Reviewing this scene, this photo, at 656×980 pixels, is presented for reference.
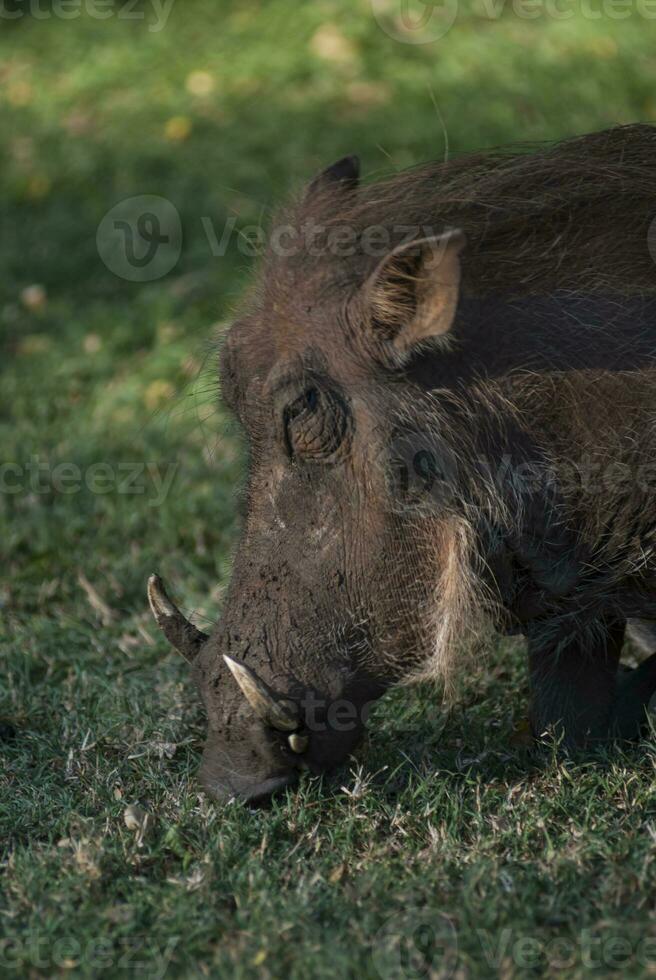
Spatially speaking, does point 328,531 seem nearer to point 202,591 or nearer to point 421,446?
point 421,446

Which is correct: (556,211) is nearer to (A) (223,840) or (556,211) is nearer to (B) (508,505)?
(B) (508,505)

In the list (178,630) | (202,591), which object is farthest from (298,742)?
(202,591)

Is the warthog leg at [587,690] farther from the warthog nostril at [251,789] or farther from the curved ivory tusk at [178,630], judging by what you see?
the curved ivory tusk at [178,630]

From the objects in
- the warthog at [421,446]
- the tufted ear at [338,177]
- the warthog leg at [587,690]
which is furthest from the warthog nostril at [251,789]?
the tufted ear at [338,177]

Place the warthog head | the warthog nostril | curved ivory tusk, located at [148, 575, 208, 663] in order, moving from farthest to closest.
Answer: curved ivory tusk, located at [148, 575, 208, 663], the warthog nostril, the warthog head

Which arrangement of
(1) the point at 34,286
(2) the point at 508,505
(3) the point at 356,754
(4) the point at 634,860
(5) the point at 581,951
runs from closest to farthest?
(5) the point at 581,951, (4) the point at 634,860, (2) the point at 508,505, (3) the point at 356,754, (1) the point at 34,286

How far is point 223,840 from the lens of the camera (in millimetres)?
2912

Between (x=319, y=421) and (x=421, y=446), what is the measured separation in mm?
232

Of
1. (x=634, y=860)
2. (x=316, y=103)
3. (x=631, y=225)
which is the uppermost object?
(x=316, y=103)

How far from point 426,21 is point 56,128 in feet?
7.78

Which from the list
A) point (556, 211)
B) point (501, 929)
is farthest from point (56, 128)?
point (501, 929)

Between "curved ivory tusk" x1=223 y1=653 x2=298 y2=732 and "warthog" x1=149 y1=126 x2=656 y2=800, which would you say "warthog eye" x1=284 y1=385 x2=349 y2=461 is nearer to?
"warthog" x1=149 y1=126 x2=656 y2=800

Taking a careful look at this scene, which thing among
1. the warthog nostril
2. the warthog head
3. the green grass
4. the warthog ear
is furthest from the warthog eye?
the warthog nostril

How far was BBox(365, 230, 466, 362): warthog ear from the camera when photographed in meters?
2.78
